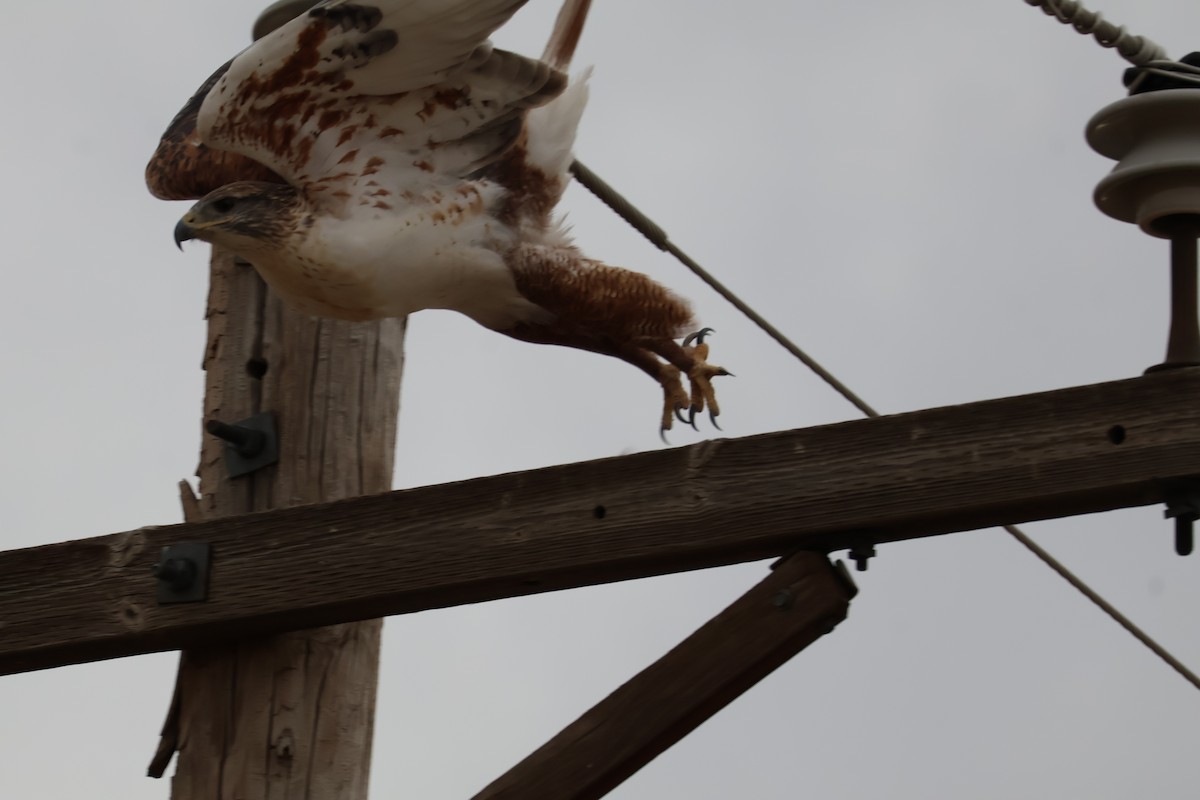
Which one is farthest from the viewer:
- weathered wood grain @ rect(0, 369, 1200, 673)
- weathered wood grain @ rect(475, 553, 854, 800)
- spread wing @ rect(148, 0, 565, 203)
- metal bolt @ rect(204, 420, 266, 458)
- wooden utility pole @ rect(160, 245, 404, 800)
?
metal bolt @ rect(204, 420, 266, 458)

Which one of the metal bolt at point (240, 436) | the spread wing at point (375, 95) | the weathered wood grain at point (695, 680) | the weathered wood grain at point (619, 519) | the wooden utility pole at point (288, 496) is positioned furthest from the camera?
the metal bolt at point (240, 436)

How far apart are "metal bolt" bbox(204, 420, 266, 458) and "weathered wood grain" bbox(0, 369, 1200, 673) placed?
223mm

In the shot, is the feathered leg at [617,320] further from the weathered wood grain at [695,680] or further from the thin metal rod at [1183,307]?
the thin metal rod at [1183,307]

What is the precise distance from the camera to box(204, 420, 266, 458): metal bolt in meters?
2.91

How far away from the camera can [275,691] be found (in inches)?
110

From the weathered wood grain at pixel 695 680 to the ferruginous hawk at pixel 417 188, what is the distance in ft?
2.01

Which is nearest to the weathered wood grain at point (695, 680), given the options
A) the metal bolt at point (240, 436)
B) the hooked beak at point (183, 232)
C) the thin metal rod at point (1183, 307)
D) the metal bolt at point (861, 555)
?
the metal bolt at point (861, 555)

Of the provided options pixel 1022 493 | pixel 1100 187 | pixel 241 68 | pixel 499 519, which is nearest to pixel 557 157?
pixel 241 68

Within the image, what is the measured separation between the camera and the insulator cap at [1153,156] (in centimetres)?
237

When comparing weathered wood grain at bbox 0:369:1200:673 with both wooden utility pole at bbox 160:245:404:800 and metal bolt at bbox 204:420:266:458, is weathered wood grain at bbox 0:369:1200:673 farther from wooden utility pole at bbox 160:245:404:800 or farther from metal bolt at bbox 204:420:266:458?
metal bolt at bbox 204:420:266:458

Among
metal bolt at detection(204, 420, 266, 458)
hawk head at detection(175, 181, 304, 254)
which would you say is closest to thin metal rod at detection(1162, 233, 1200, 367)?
hawk head at detection(175, 181, 304, 254)

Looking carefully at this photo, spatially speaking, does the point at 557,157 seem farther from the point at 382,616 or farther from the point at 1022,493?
the point at 1022,493

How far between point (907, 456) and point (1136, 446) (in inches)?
10.7

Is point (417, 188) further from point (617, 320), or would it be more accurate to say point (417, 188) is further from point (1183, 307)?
point (1183, 307)
